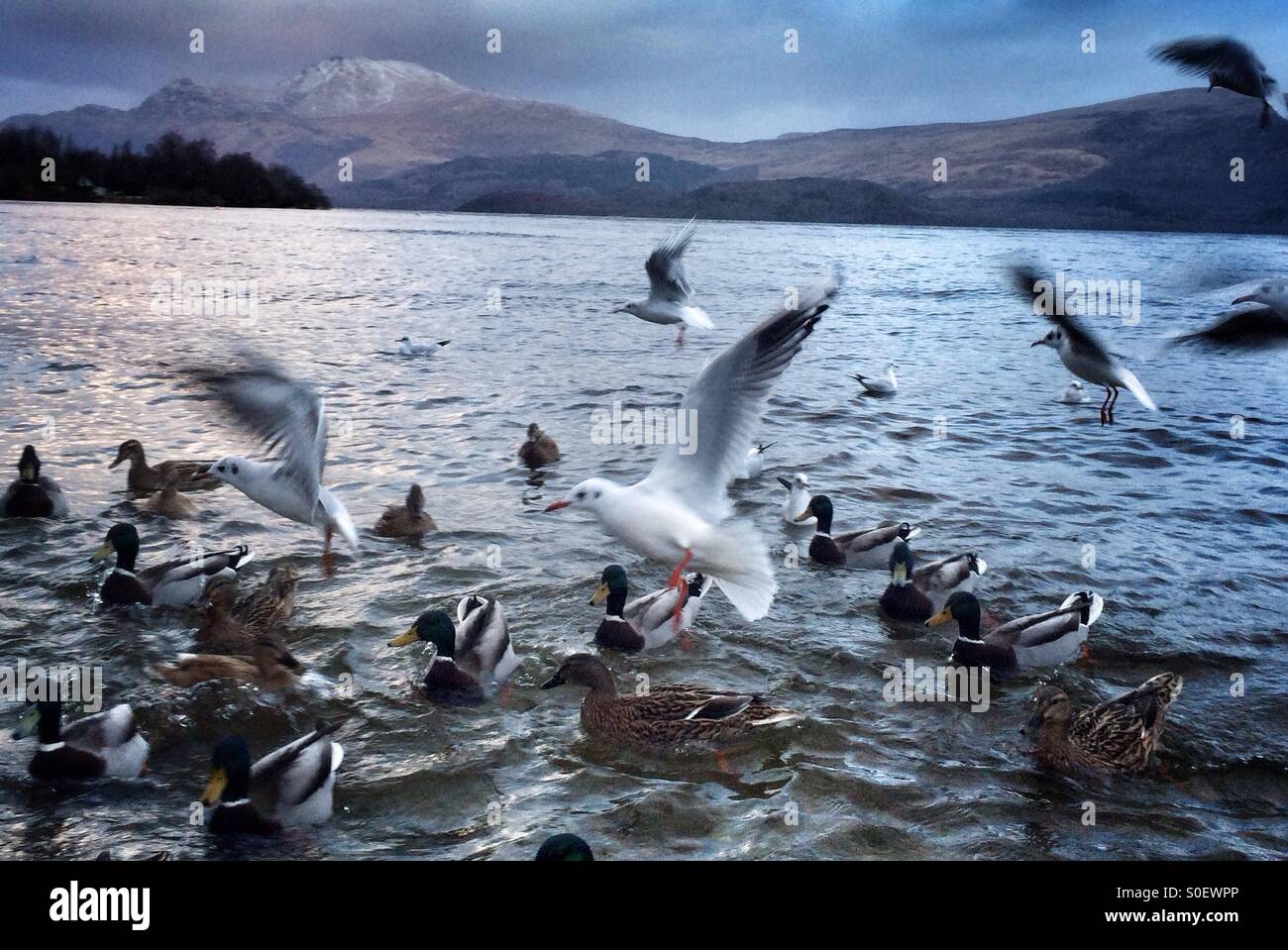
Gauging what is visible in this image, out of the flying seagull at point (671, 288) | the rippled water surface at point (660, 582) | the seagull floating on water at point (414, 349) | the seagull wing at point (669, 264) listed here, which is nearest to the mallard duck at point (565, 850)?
the rippled water surface at point (660, 582)

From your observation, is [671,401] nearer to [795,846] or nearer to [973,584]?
[973,584]

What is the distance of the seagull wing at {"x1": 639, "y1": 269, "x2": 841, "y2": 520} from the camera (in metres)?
5.62

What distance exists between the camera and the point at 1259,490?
1014 cm

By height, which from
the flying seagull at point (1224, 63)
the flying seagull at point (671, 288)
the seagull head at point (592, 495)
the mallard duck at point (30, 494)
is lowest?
the mallard duck at point (30, 494)

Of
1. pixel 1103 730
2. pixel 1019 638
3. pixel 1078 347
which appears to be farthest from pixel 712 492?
pixel 1078 347

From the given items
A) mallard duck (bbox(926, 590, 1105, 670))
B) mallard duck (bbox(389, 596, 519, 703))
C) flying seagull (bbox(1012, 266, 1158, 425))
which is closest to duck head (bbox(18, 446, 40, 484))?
mallard duck (bbox(389, 596, 519, 703))

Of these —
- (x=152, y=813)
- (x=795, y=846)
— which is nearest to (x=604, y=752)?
(x=795, y=846)

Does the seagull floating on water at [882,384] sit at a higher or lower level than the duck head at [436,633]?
higher

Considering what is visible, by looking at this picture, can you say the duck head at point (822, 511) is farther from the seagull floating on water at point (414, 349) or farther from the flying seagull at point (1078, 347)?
the seagull floating on water at point (414, 349)

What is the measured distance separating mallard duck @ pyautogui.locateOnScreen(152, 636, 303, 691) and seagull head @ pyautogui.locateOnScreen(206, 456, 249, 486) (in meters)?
1.90

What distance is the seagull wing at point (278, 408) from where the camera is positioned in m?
6.71

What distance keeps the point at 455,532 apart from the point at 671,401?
5497 millimetres

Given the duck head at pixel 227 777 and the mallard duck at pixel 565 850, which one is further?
the duck head at pixel 227 777

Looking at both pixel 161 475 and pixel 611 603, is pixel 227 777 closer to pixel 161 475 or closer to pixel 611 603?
pixel 611 603
